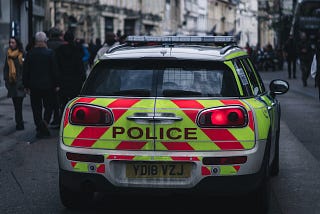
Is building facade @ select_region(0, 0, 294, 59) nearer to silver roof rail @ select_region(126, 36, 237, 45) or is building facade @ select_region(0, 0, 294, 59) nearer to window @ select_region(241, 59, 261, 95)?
silver roof rail @ select_region(126, 36, 237, 45)

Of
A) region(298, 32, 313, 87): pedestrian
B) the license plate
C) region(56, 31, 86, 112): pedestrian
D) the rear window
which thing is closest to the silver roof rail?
the rear window

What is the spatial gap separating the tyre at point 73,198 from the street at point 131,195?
0.08 meters

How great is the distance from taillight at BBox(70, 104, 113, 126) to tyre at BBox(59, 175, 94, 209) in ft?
2.08

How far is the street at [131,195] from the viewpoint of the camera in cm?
708

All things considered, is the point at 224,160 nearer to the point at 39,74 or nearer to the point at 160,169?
the point at 160,169

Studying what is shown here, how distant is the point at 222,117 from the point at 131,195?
5.16 feet

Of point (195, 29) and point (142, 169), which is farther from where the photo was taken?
point (195, 29)

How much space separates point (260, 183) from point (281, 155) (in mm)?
4348

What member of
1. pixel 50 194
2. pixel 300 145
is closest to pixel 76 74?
pixel 300 145

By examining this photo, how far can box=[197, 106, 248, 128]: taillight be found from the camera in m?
6.23

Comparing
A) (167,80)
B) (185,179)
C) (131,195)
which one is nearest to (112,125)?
(167,80)

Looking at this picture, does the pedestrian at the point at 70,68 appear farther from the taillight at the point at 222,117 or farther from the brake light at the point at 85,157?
the taillight at the point at 222,117

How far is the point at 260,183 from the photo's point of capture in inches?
252

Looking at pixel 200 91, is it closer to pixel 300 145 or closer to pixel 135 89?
pixel 135 89
